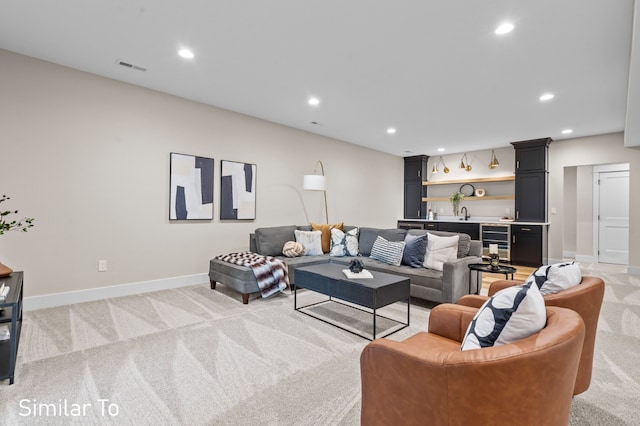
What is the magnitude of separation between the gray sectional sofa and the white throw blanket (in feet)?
0.25

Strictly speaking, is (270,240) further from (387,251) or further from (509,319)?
(509,319)

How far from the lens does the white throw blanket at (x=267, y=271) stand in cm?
379

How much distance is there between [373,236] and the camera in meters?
4.80

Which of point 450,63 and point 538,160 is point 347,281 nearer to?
point 450,63

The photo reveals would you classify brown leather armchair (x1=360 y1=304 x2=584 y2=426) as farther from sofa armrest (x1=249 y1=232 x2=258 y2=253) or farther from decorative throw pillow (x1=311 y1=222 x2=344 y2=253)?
decorative throw pillow (x1=311 y1=222 x2=344 y2=253)

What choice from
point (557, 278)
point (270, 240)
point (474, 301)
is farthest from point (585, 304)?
point (270, 240)

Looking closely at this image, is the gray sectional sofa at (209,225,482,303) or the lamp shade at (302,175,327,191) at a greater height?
the lamp shade at (302,175,327,191)

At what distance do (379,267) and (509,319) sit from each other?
287cm

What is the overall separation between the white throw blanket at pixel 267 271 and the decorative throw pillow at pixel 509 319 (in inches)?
111

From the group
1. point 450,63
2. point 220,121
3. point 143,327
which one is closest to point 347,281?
point 143,327

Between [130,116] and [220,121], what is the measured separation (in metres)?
1.24

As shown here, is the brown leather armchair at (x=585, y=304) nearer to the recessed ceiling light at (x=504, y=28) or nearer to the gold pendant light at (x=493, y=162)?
the recessed ceiling light at (x=504, y=28)

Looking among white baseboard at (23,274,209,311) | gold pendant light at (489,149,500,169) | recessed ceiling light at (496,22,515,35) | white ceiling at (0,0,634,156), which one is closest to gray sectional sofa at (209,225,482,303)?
white baseboard at (23,274,209,311)

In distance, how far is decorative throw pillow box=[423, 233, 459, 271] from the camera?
3.76m
